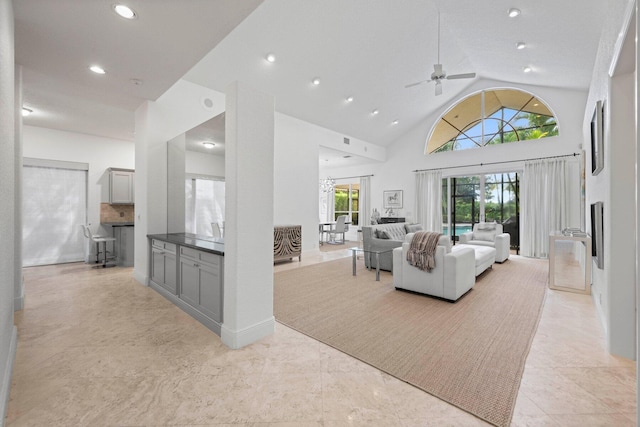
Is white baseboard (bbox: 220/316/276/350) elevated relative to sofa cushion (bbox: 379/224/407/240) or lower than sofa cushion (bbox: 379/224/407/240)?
lower

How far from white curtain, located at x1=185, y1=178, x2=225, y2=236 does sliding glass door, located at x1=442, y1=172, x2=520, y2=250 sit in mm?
6882

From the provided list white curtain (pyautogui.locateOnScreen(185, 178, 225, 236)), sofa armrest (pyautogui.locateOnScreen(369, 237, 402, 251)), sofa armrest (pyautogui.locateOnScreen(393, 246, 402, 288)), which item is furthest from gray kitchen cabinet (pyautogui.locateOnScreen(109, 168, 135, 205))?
sofa armrest (pyautogui.locateOnScreen(393, 246, 402, 288))

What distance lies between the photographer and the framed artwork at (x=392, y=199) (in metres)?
9.24

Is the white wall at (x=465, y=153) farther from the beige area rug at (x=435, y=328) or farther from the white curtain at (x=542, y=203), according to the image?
the beige area rug at (x=435, y=328)

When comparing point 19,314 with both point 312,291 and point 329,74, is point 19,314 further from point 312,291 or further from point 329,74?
point 329,74

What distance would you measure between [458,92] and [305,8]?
556 centimetres

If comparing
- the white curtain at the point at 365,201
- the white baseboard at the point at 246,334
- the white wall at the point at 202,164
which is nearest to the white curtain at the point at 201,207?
the white wall at the point at 202,164

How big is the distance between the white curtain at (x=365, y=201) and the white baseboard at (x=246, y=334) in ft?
25.8

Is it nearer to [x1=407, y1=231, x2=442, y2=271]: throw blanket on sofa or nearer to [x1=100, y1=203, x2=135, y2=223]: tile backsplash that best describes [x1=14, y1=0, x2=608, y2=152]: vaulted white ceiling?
[x1=100, y1=203, x2=135, y2=223]: tile backsplash

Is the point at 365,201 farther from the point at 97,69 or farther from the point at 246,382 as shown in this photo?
the point at 246,382

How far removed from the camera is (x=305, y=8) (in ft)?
13.5

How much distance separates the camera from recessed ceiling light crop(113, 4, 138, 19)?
2.23 meters

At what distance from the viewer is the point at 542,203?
261 inches

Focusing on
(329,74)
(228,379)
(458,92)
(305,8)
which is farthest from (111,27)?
(458,92)
